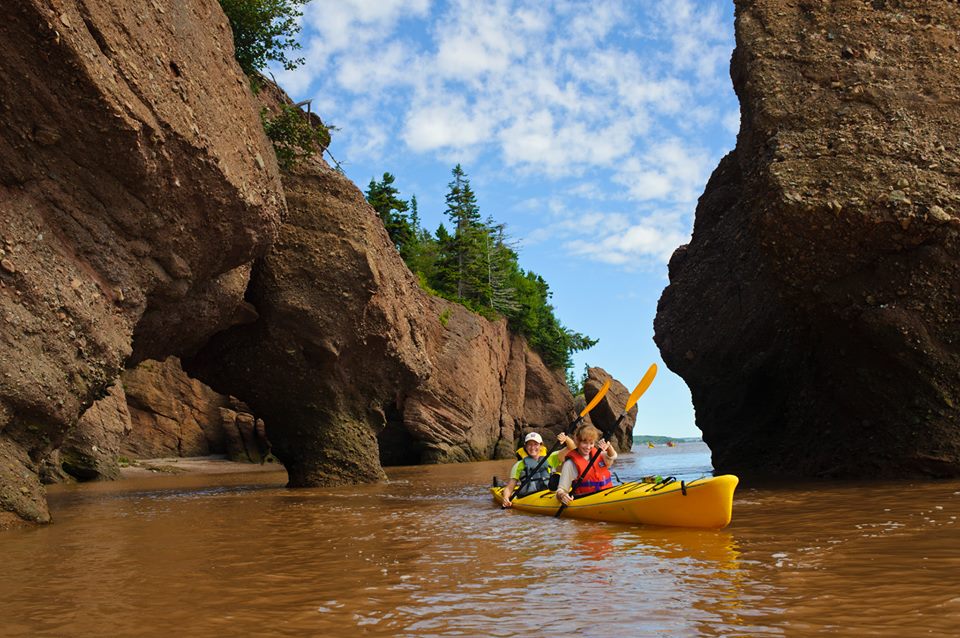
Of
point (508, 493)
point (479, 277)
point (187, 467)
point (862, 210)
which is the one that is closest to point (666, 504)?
point (508, 493)

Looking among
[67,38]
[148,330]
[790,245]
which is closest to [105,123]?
[67,38]

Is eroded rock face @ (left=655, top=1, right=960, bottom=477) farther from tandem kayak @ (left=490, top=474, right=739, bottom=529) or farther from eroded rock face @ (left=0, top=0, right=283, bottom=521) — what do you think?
eroded rock face @ (left=0, top=0, right=283, bottom=521)

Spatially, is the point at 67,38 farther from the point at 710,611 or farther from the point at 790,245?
the point at 790,245

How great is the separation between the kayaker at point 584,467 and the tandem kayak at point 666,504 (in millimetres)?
358

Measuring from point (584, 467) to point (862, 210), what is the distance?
559 centimetres

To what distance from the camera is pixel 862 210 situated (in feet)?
38.1

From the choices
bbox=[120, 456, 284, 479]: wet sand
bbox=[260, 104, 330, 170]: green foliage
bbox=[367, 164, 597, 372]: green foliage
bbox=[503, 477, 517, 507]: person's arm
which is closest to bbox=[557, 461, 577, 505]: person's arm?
bbox=[503, 477, 517, 507]: person's arm

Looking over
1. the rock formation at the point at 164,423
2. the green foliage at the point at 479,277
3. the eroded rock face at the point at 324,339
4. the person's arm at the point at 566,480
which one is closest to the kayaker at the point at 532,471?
the person's arm at the point at 566,480

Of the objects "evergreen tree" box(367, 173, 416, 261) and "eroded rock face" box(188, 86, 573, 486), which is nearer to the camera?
"eroded rock face" box(188, 86, 573, 486)

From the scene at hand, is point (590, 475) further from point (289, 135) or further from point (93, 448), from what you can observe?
point (93, 448)

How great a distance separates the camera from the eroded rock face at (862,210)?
1177cm

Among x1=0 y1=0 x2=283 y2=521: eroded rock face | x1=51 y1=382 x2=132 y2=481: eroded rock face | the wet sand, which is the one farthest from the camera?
the wet sand

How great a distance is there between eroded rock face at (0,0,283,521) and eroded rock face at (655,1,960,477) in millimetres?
8497

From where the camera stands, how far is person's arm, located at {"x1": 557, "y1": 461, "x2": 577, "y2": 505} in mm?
10297
